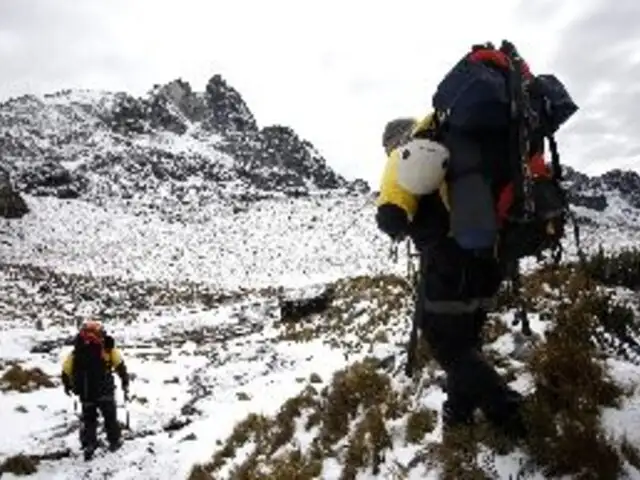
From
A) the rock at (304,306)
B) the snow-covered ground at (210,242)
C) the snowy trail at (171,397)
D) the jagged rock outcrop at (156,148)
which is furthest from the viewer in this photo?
the jagged rock outcrop at (156,148)

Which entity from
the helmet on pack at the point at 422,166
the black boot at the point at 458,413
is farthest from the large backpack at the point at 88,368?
the helmet on pack at the point at 422,166

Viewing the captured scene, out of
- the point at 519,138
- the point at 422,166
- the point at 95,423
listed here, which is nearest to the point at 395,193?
the point at 422,166

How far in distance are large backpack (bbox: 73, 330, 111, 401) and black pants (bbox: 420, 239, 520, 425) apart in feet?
28.9

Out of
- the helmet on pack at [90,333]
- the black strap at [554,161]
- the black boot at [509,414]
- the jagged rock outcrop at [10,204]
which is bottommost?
the black boot at [509,414]

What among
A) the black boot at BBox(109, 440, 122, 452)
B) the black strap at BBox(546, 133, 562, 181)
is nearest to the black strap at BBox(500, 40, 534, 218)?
the black strap at BBox(546, 133, 562, 181)

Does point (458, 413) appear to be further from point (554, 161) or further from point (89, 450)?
point (89, 450)

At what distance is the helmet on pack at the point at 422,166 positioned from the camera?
4.60 metres

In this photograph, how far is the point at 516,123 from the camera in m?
4.48

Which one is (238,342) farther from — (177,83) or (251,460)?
(177,83)

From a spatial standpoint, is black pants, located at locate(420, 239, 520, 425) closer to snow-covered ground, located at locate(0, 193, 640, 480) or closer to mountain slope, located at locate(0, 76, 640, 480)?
mountain slope, located at locate(0, 76, 640, 480)

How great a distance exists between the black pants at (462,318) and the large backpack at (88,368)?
882 cm

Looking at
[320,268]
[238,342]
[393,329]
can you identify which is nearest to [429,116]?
[393,329]

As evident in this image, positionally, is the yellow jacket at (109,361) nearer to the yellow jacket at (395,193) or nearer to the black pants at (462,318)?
the black pants at (462,318)

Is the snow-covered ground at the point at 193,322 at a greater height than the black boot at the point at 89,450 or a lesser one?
greater
